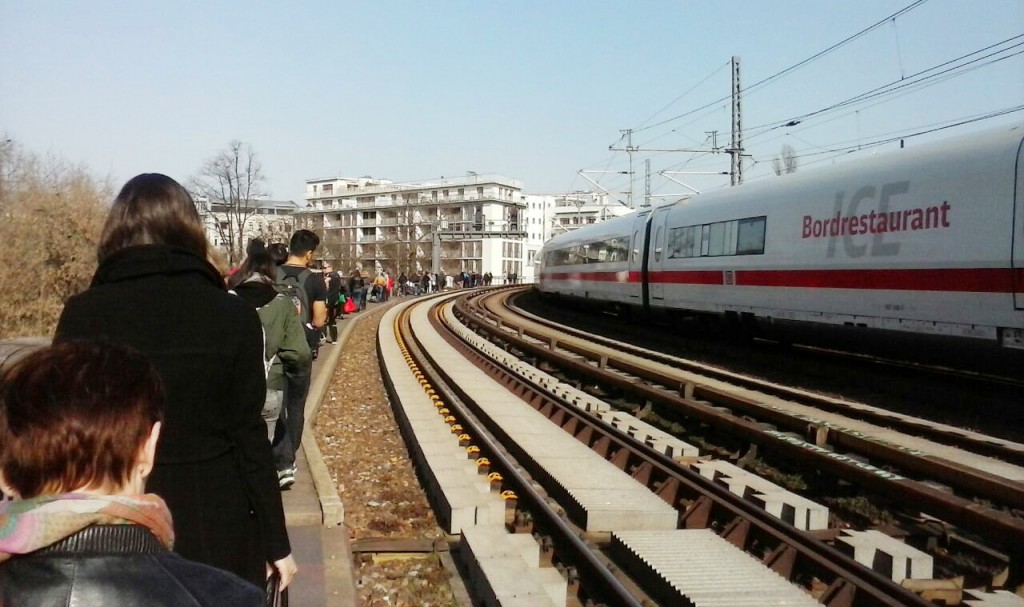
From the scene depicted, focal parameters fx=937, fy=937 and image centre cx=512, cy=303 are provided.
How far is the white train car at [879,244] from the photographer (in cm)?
1110

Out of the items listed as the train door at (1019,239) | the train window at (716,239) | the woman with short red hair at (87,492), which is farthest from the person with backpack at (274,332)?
the train window at (716,239)

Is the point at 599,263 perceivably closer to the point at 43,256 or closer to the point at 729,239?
the point at 729,239

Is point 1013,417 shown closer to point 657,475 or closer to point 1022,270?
point 1022,270

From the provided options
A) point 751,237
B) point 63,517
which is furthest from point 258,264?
point 751,237

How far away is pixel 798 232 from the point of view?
15.6m

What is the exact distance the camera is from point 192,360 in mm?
2490

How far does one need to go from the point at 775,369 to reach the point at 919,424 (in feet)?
22.0

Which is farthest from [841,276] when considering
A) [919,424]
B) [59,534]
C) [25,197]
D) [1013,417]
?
[25,197]

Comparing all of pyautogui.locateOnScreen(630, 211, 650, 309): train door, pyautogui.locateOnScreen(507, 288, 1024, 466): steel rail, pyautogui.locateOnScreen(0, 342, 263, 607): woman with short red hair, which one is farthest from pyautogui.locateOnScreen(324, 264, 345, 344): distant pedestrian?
pyautogui.locateOnScreen(0, 342, 263, 607): woman with short red hair

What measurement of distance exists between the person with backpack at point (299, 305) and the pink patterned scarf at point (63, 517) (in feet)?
17.0

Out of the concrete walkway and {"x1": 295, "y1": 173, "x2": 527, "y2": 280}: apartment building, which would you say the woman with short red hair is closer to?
the concrete walkway

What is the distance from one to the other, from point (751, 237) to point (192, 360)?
15.9 metres

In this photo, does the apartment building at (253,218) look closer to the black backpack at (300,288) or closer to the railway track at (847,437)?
the railway track at (847,437)

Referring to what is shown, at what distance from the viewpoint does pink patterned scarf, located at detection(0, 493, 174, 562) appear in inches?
59.1
